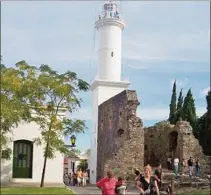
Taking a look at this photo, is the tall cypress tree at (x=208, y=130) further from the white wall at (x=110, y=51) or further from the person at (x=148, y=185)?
the person at (x=148, y=185)

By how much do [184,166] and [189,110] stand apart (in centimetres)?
1222

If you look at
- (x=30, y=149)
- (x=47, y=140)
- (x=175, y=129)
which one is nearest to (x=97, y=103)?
(x=175, y=129)

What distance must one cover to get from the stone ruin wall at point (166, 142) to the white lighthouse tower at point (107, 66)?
467 cm

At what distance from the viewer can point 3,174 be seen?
2634cm

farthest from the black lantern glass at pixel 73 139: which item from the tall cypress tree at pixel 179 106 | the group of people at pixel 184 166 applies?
the tall cypress tree at pixel 179 106

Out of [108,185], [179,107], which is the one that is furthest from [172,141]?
[108,185]

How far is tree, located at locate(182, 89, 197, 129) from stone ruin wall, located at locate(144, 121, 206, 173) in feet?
14.1

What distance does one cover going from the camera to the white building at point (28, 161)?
87.4 ft

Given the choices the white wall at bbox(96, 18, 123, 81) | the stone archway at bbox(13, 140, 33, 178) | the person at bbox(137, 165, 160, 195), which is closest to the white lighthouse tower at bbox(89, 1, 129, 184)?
the white wall at bbox(96, 18, 123, 81)

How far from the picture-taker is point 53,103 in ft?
80.3

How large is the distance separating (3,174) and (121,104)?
10832 mm

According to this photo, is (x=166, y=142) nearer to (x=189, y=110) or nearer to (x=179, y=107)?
(x=189, y=110)

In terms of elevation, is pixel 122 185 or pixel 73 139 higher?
pixel 73 139

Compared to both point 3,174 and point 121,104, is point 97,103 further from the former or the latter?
point 3,174
